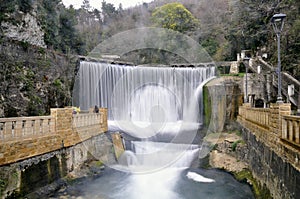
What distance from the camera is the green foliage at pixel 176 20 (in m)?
33.4

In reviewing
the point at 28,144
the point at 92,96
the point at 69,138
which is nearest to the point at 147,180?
the point at 69,138

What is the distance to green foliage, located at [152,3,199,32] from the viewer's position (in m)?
33.4

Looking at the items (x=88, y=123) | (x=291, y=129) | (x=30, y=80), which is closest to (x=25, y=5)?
(x=30, y=80)

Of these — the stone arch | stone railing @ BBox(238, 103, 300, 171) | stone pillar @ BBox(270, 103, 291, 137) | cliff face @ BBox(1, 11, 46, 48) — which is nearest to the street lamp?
stone pillar @ BBox(270, 103, 291, 137)

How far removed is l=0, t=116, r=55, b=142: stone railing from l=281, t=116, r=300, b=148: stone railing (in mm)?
6615

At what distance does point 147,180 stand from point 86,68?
10633 millimetres

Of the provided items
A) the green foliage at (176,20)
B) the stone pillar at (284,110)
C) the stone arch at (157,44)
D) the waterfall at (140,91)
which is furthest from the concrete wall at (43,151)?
the green foliage at (176,20)

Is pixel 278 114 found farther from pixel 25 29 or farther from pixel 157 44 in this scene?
pixel 157 44

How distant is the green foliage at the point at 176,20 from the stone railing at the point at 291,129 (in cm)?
2891

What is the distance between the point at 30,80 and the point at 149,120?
9.70m

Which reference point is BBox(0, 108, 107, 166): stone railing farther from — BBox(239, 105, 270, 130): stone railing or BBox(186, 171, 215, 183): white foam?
BBox(239, 105, 270, 130): stone railing

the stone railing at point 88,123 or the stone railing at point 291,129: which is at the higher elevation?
the stone railing at point 291,129

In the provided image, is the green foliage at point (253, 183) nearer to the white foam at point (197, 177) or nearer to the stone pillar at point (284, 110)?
the white foam at point (197, 177)

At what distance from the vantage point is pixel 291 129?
5.41 metres
